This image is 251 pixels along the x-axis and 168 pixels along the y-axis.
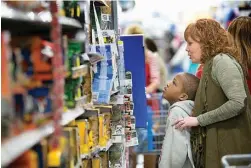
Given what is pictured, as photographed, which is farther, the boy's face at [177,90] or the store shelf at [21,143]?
the boy's face at [177,90]

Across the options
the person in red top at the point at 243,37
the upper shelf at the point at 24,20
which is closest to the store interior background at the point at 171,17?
the person in red top at the point at 243,37

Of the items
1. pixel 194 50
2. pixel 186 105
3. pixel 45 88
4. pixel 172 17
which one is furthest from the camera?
pixel 172 17

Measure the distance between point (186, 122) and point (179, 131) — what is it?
147mm

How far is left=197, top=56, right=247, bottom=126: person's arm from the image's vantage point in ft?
12.1

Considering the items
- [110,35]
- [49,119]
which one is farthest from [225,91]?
[49,119]

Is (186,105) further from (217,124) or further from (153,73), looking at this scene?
Answer: (153,73)

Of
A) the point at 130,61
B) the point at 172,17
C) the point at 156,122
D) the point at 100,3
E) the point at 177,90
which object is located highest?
the point at 172,17

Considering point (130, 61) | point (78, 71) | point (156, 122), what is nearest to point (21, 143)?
point (78, 71)

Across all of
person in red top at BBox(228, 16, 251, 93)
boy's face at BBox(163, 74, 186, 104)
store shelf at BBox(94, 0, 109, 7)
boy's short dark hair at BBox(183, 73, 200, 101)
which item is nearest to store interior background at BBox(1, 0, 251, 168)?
store shelf at BBox(94, 0, 109, 7)

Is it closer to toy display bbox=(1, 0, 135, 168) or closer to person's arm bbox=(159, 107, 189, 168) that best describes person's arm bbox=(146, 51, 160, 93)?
person's arm bbox=(159, 107, 189, 168)

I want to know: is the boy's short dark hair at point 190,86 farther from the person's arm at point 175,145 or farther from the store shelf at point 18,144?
the store shelf at point 18,144

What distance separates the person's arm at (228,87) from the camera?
368 cm

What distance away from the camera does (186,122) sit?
3.90 metres

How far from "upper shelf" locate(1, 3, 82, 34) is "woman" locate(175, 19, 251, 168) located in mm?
1549
